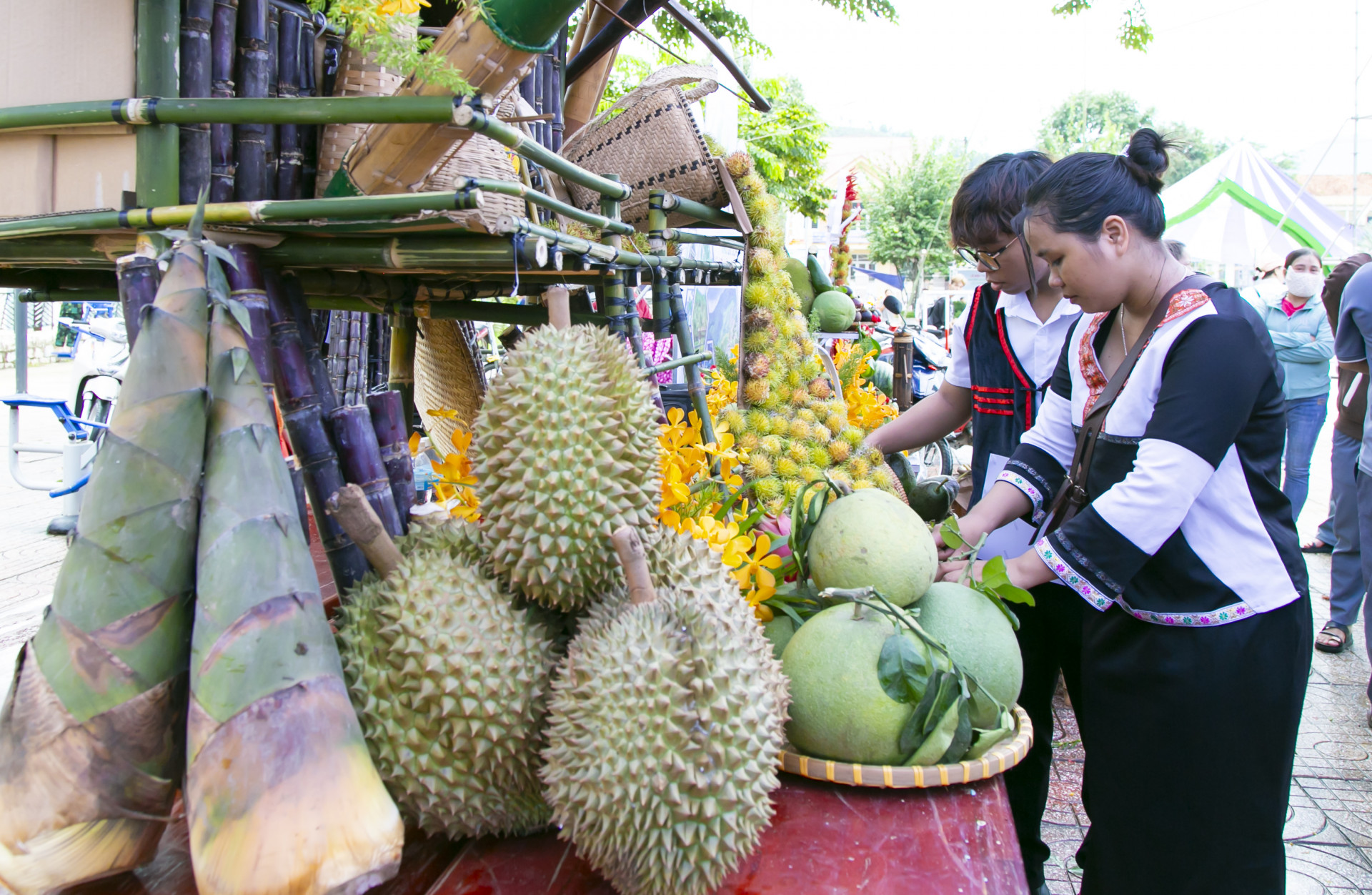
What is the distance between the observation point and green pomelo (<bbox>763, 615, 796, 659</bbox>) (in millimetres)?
1481

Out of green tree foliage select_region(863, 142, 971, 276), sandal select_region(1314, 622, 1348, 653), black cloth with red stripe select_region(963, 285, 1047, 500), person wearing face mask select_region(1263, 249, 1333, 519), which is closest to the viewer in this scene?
black cloth with red stripe select_region(963, 285, 1047, 500)

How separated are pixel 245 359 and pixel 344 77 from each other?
0.71 m

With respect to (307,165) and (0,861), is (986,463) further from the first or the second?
(0,861)

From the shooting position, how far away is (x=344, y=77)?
4.83ft

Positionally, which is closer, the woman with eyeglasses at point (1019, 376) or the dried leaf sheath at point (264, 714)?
the dried leaf sheath at point (264, 714)

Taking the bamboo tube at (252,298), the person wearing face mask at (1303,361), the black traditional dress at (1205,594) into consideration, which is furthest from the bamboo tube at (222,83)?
the person wearing face mask at (1303,361)

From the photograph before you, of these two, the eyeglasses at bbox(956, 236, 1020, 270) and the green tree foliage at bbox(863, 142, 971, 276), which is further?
the green tree foliage at bbox(863, 142, 971, 276)

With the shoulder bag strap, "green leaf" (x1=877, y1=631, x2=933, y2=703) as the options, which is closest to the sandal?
the shoulder bag strap

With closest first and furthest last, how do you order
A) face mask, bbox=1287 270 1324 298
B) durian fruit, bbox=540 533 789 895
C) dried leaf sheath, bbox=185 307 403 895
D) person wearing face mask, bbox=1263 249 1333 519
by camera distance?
1. dried leaf sheath, bbox=185 307 403 895
2. durian fruit, bbox=540 533 789 895
3. person wearing face mask, bbox=1263 249 1333 519
4. face mask, bbox=1287 270 1324 298

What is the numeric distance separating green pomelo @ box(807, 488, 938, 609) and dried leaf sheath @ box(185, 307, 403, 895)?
85 cm

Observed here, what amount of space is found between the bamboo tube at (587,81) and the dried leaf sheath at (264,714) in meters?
2.04

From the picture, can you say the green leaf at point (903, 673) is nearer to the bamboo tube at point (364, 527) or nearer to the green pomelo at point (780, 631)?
the green pomelo at point (780, 631)

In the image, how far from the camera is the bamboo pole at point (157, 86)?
1.17m

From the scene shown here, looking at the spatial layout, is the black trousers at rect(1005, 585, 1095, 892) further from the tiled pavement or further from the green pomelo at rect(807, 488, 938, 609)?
the green pomelo at rect(807, 488, 938, 609)
